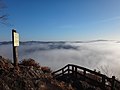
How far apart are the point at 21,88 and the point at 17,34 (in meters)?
3.69

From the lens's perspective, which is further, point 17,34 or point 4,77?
point 17,34

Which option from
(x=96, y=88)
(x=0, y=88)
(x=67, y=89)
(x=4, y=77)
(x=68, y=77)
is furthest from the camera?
(x=68, y=77)

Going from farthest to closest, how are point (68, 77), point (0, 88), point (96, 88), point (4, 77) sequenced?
point (68, 77) < point (96, 88) < point (4, 77) < point (0, 88)

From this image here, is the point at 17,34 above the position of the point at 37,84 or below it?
above

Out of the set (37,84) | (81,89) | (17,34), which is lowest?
(81,89)

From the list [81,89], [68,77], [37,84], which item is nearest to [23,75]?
[37,84]

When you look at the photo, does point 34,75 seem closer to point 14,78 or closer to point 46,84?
point 46,84

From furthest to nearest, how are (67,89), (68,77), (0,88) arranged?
(68,77), (67,89), (0,88)

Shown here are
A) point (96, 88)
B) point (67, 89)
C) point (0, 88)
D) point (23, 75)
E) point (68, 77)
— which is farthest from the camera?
point (68, 77)

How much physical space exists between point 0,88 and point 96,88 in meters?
6.84

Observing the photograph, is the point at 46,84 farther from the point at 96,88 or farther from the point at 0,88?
the point at 96,88

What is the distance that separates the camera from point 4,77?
35.9 ft

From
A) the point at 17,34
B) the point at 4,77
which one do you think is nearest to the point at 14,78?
the point at 4,77

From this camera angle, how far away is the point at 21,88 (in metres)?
10.6
